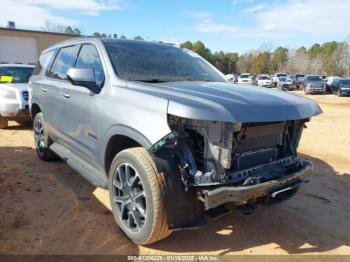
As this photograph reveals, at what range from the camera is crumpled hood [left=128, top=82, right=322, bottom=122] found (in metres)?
2.83

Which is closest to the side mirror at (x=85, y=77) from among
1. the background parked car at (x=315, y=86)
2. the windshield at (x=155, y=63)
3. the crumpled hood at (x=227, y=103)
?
the windshield at (x=155, y=63)

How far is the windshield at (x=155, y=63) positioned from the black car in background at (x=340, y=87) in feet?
92.9

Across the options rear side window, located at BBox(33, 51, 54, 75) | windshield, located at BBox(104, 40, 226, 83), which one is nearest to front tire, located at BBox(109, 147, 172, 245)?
windshield, located at BBox(104, 40, 226, 83)

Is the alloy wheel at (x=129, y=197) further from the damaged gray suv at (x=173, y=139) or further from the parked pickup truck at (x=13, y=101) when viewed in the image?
the parked pickup truck at (x=13, y=101)

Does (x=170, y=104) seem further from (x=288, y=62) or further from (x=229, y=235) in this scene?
(x=288, y=62)

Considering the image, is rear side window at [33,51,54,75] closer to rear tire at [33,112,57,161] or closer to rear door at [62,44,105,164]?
rear tire at [33,112,57,161]

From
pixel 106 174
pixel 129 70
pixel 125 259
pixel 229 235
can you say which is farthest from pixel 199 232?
pixel 129 70

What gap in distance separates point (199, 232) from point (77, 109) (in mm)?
2049

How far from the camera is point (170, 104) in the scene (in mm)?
2979

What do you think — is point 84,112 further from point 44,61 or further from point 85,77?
point 44,61

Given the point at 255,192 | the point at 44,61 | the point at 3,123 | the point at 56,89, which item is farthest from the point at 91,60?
the point at 3,123

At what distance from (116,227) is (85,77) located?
1.63m

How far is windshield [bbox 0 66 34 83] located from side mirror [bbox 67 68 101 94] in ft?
24.2

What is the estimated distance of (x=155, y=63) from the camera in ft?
14.1
